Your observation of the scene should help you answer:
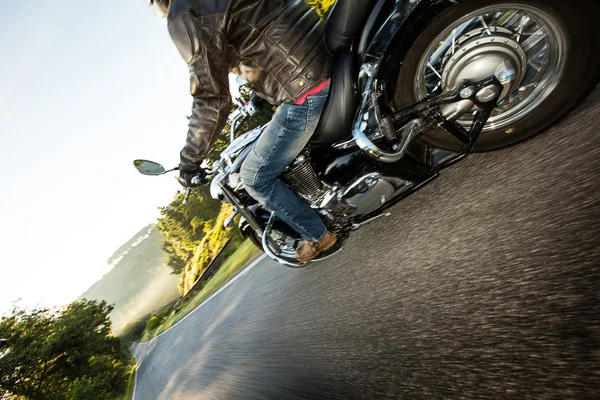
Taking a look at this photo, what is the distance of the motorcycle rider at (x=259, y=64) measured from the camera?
1553mm

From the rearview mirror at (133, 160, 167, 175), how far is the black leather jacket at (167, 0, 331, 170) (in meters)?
0.69

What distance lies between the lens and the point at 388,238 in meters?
2.09

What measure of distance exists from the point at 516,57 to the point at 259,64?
140cm

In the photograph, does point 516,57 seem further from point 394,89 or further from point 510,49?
Answer: point 394,89

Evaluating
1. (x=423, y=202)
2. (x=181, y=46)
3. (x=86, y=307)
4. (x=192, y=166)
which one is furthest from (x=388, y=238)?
(x=86, y=307)

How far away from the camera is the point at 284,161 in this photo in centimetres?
203

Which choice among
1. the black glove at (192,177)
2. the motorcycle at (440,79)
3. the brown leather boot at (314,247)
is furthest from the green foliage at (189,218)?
the motorcycle at (440,79)

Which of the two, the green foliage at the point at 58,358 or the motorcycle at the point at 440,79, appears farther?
the green foliage at the point at 58,358

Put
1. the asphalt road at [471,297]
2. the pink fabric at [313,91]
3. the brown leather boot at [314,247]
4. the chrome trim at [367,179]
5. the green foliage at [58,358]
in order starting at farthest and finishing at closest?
the green foliage at [58,358], the brown leather boot at [314,247], the chrome trim at [367,179], the pink fabric at [313,91], the asphalt road at [471,297]

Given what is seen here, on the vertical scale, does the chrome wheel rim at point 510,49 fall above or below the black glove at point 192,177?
below

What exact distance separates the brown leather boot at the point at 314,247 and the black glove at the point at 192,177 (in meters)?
1.04

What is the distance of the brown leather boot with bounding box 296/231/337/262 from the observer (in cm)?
235

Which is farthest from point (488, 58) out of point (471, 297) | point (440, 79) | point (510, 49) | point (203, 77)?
point (203, 77)

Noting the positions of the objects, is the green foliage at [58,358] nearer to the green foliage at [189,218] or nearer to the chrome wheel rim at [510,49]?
the green foliage at [189,218]
